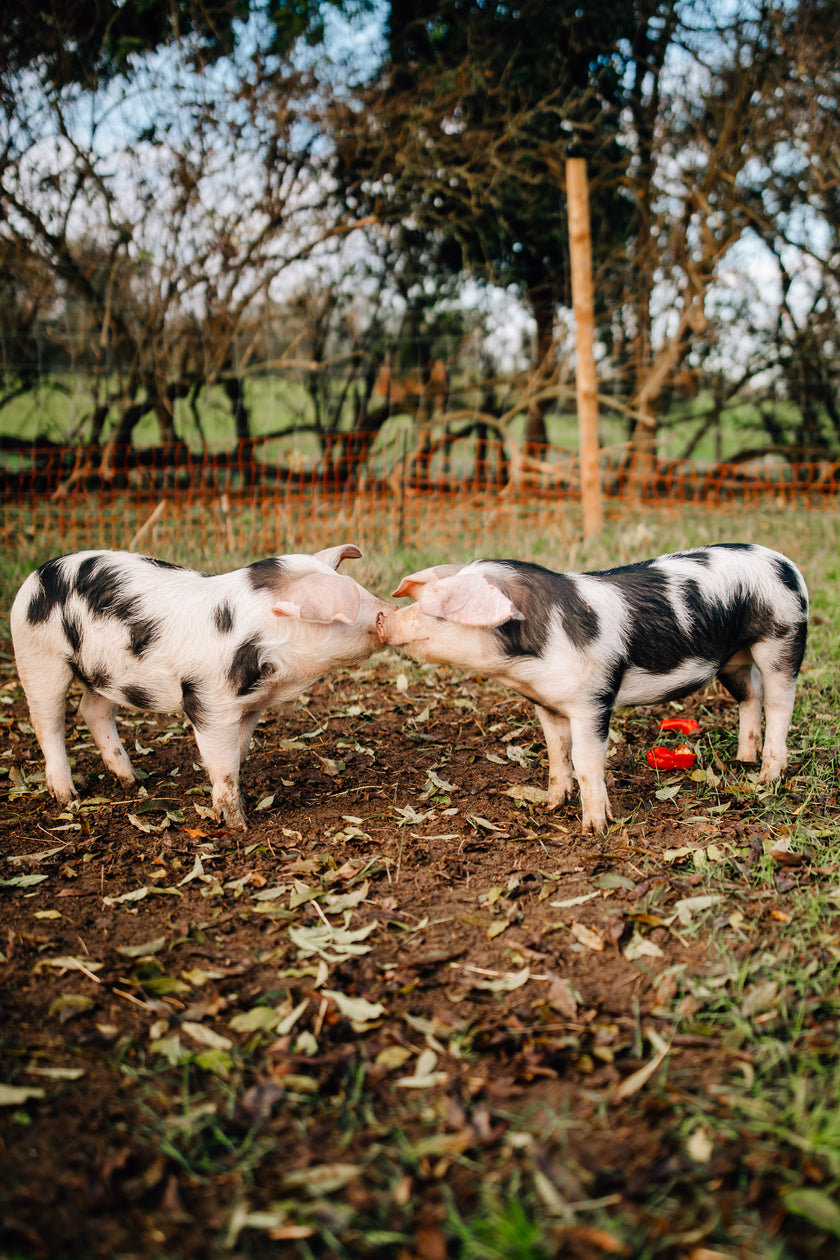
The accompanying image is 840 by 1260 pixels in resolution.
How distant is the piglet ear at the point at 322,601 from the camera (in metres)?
3.21

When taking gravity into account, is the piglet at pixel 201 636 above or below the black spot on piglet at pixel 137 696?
above

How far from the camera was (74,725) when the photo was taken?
A: 16.2ft

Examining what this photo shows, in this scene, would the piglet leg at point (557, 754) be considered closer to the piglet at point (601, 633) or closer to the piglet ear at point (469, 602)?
the piglet at point (601, 633)

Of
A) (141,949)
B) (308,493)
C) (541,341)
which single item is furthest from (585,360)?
(141,949)

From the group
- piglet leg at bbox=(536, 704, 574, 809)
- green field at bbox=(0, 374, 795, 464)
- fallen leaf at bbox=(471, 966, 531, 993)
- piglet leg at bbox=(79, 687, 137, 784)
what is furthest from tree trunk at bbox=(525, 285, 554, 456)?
fallen leaf at bbox=(471, 966, 531, 993)

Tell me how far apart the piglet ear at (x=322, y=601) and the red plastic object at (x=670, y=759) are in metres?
1.61

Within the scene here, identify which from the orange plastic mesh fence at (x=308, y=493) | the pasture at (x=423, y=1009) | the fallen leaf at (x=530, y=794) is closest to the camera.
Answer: the pasture at (x=423, y=1009)

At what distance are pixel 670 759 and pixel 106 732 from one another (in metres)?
2.58

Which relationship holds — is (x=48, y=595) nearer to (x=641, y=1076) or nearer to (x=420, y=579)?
(x=420, y=579)

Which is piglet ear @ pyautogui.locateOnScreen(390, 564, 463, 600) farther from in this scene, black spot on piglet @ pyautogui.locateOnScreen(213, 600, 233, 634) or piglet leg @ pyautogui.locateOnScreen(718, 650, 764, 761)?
piglet leg @ pyautogui.locateOnScreen(718, 650, 764, 761)

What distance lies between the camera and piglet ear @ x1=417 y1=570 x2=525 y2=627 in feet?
10.2

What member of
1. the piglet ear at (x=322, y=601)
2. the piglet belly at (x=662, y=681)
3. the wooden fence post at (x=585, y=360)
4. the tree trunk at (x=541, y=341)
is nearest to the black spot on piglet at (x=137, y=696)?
the piglet ear at (x=322, y=601)

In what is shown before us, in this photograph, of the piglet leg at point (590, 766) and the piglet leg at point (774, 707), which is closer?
the piglet leg at point (590, 766)

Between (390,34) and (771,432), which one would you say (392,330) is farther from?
(771,432)
